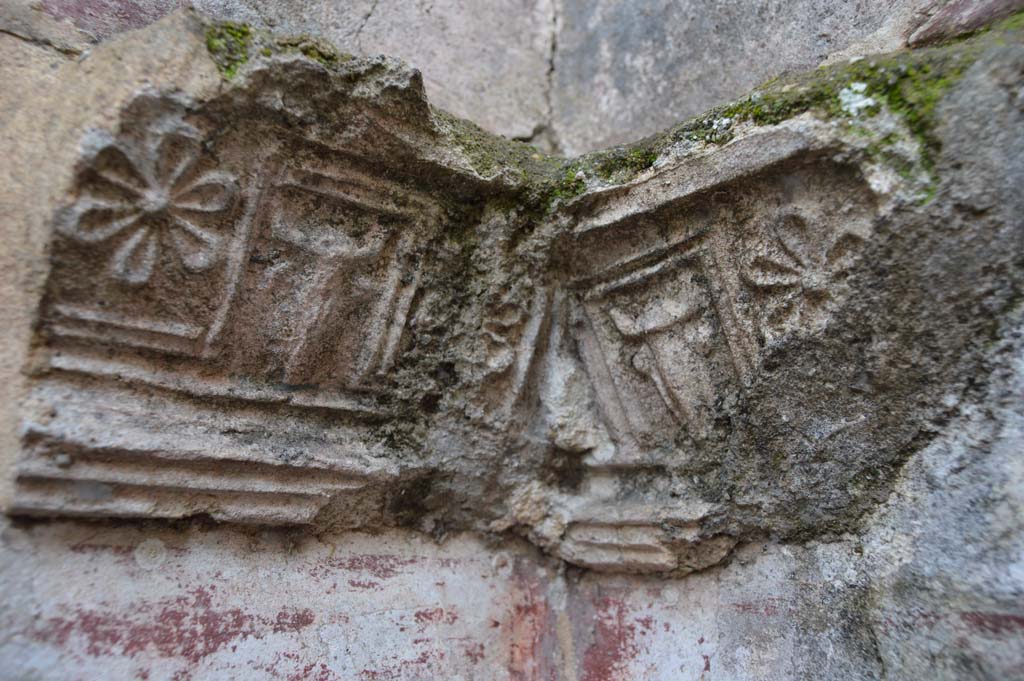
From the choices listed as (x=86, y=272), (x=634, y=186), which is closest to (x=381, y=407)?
(x=86, y=272)

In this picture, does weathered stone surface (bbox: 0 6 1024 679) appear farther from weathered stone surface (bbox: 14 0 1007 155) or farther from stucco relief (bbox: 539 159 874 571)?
weathered stone surface (bbox: 14 0 1007 155)

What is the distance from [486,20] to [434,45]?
0.22 metres

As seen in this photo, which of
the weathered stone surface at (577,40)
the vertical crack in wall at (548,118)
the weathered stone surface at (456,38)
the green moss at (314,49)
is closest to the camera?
the green moss at (314,49)

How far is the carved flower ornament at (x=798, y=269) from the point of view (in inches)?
45.9

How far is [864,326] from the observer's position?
1.16 metres

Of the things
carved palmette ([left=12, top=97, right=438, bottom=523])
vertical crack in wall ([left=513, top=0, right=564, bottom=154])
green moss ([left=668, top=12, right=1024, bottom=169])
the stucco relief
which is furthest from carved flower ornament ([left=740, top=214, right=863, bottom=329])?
vertical crack in wall ([left=513, top=0, right=564, bottom=154])

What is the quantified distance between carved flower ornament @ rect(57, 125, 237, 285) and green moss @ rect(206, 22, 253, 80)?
125 mm

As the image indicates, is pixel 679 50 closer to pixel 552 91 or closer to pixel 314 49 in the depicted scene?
pixel 552 91

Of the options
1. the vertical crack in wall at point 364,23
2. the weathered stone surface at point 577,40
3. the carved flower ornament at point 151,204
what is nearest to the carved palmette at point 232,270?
the carved flower ornament at point 151,204

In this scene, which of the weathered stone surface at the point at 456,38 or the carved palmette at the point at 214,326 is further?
the weathered stone surface at the point at 456,38

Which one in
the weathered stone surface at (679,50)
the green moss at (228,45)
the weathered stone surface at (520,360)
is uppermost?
the weathered stone surface at (679,50)

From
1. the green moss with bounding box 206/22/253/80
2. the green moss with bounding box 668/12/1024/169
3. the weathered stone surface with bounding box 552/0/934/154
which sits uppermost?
the weathered stone surface with bounding box 552/0/934/154

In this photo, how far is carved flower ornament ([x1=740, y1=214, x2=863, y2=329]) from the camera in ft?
3.83

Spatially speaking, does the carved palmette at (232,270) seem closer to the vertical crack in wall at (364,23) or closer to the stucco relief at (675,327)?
the stucco relief at (675,327)
